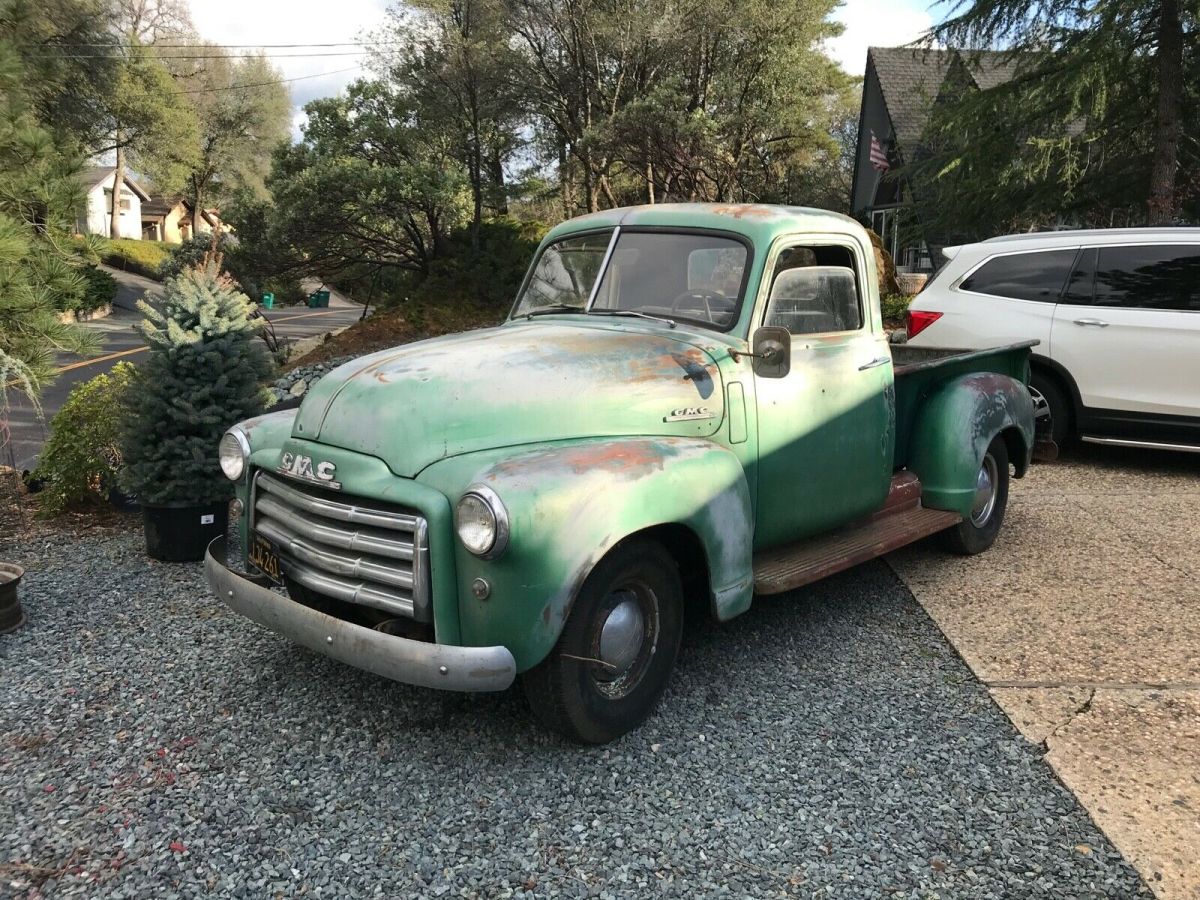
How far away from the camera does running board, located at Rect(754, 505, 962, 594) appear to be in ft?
11.9

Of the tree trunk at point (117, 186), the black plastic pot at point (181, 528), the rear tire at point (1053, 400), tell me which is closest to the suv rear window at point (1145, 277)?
the rear tire at point (1053, 400)

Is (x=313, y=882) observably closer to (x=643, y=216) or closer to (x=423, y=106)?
(x=643, y=216)

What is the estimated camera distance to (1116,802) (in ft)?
9.48

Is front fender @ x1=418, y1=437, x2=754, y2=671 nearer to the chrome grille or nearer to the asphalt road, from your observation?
the chrome grille

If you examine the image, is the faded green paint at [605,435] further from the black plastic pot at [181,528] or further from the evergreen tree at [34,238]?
the evergreen tree at [34,238]

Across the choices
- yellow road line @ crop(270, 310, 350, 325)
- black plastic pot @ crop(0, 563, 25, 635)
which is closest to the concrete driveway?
black plastic pot @ crop(0, 563, 25, 635)

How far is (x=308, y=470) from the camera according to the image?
10.4 ft

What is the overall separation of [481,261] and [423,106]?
286cm

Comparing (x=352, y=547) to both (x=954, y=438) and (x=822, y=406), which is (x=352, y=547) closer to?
(x=822, y=406)

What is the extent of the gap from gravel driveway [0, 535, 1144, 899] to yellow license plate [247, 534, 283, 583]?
0.54 meters

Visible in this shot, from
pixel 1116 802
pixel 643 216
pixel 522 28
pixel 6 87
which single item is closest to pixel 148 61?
pixel 522 28

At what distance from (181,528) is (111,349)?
1858cm

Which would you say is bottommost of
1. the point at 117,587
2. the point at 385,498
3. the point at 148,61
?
the point at 117,587

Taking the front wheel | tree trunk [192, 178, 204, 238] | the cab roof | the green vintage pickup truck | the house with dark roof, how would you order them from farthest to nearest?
tree trunk [192, 178, 204, 238] → the house with dark roof → the front wheel → the cab roof → the green vintage pickup truck
